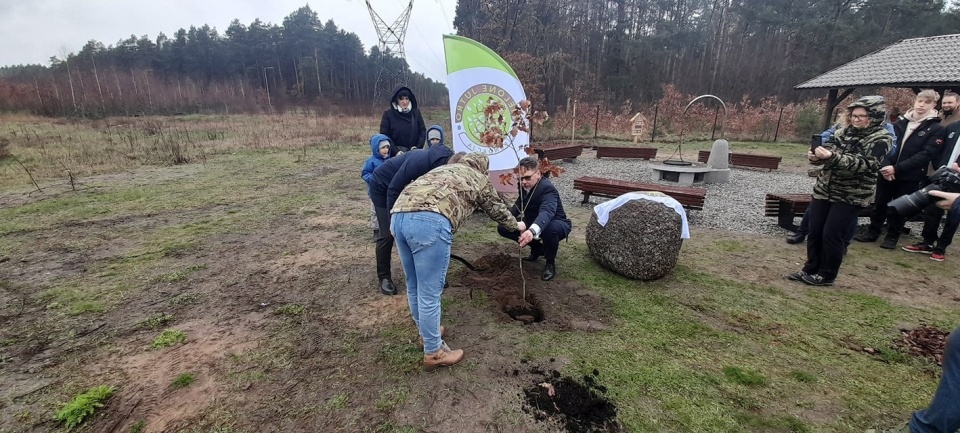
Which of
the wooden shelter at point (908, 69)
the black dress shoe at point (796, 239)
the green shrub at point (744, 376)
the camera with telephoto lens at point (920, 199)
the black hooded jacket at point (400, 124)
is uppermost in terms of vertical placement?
the wooden shelter at point (908, 69)

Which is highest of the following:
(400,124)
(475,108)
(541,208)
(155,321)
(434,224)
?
(475,108)

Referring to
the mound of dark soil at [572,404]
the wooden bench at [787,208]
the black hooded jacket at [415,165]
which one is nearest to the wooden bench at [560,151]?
the wooden bench at [787,208]

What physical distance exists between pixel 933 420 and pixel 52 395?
462 cm

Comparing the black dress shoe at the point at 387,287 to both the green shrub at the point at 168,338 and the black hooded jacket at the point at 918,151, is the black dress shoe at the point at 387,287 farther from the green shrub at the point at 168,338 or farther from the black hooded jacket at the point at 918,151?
the black hooded jacket at the point at 918,151

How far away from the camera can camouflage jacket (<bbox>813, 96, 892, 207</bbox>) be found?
3.32 m

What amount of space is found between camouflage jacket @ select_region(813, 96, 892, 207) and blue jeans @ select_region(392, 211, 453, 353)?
10.8 ft

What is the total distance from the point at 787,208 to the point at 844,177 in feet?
8.59

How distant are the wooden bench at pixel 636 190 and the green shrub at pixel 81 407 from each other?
5910mm

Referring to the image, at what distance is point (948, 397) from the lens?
1.59m

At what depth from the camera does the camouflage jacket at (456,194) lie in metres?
2.33

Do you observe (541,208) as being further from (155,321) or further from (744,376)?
(155,321)

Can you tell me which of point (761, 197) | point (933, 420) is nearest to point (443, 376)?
point (933, 420)

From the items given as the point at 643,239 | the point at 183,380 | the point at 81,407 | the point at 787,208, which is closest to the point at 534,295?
the point at 643,239

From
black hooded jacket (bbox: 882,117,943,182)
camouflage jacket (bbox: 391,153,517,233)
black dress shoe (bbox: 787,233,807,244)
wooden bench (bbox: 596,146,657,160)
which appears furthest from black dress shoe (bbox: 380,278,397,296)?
wooden bench (bbox: 596,146,657,160)
